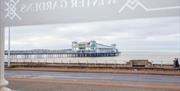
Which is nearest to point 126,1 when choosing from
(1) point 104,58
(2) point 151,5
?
(2) point 151,5

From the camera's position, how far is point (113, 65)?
13.0 m

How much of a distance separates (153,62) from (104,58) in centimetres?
287

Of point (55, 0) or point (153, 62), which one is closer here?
point (55, 0)

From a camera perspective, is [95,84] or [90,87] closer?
[90,87]

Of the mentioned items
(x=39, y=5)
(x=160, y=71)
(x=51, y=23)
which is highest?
(x=39, y=5)

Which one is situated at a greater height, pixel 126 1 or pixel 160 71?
pixel 126 1

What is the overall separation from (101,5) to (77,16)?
309 mm

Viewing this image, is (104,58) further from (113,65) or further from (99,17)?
(99,17)

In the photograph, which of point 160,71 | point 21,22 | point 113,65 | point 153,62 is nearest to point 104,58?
point 113,65

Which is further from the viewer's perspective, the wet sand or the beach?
the beach

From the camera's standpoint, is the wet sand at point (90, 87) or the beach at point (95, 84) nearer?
the wet sand at point (90, 87)

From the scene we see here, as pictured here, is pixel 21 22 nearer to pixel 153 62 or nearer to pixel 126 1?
pixel 126 1

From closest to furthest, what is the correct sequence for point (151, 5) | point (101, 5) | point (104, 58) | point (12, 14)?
point (151, 5) < point (101, 5) < point (12, 14) < point (104, 58)

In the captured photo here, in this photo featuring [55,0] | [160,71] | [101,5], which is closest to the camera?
[101,5]
